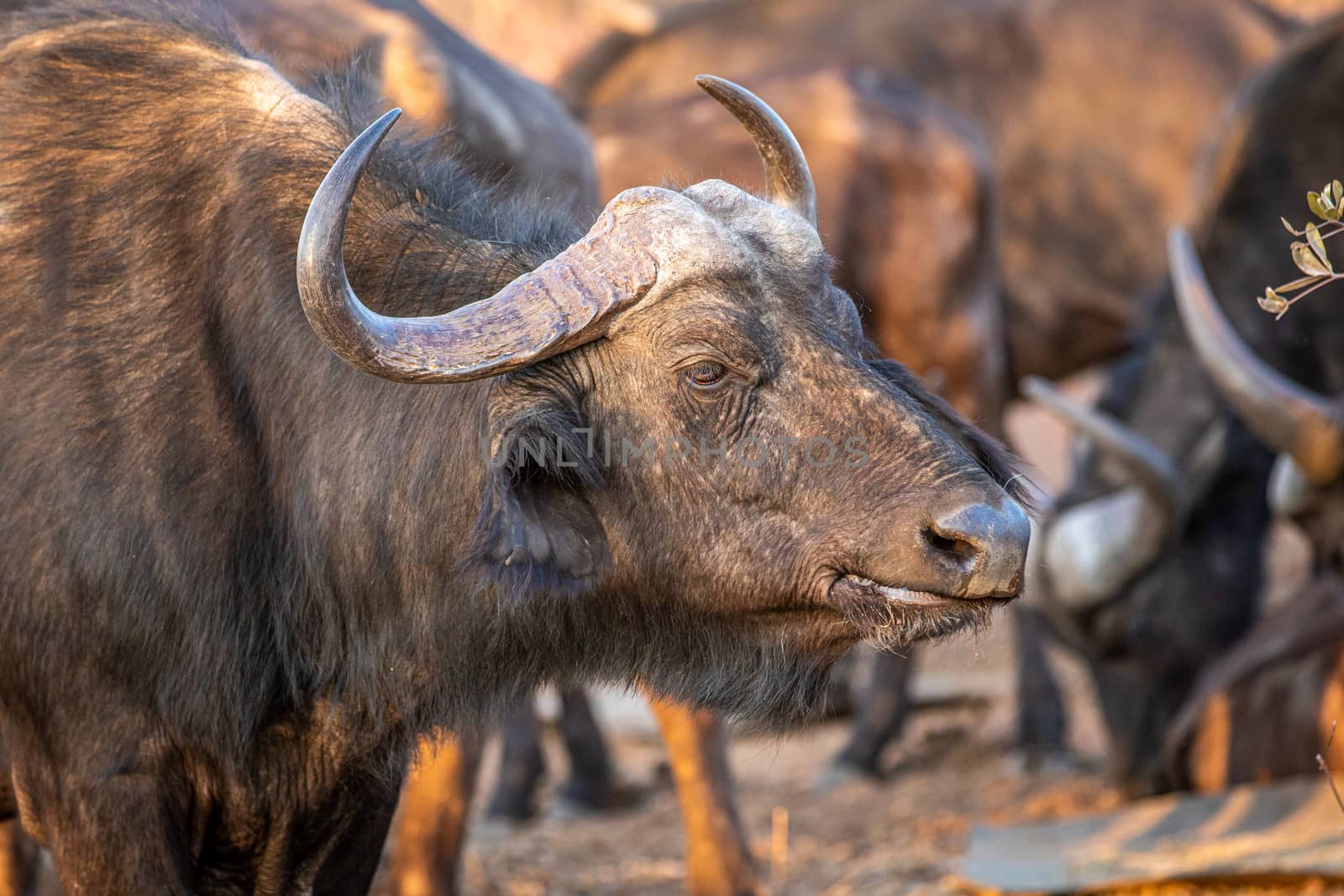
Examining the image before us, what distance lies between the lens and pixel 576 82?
10633 mm

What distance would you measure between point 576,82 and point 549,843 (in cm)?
592

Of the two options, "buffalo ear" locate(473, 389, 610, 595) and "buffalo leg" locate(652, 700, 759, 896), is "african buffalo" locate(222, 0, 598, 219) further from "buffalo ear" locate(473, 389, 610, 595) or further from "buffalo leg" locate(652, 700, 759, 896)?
"buffalo ear" locate(473, 389, 610, 595)

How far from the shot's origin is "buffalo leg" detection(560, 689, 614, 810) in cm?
678

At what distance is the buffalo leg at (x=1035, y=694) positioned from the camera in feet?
25.2

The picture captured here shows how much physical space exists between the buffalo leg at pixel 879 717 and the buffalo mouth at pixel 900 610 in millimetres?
4807

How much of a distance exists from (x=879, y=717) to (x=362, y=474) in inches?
197

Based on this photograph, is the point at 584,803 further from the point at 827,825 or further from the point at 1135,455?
the point at 1135,455

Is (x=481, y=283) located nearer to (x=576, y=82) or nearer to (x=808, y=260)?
(x=808, y=260)

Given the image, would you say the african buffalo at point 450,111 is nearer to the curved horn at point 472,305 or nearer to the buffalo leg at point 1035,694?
the curved horn at point 472,305

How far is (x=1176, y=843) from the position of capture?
185 inches

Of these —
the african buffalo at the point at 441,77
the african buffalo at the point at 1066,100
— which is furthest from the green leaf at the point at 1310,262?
the african buffalo at the point at 1066,100

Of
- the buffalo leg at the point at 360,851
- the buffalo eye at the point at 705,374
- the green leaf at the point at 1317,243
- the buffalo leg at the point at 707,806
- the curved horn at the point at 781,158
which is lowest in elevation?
the buffalo leg at the point at 707,806

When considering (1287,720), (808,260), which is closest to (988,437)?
(808,260)

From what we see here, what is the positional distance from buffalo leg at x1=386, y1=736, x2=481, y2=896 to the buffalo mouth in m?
1.93
